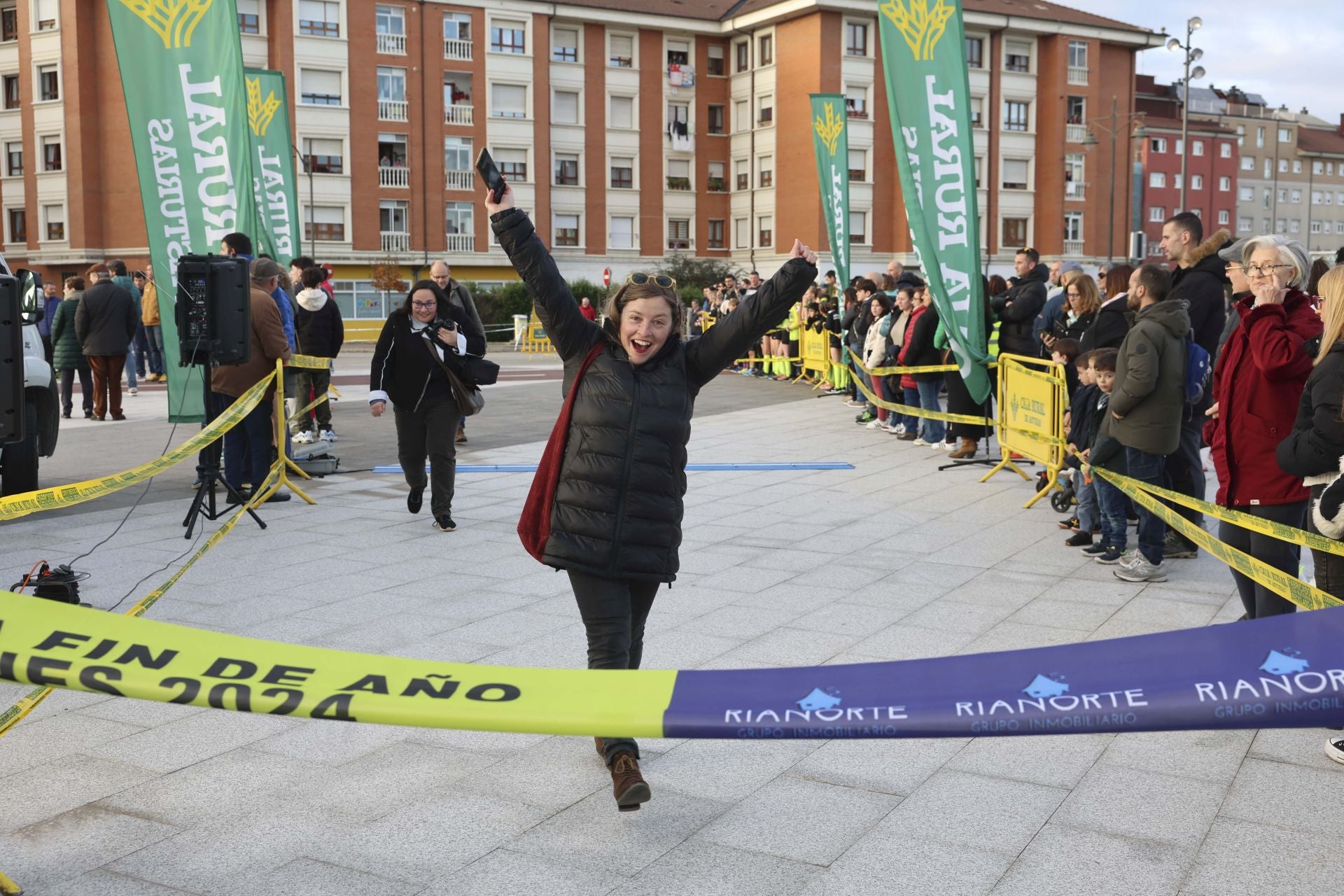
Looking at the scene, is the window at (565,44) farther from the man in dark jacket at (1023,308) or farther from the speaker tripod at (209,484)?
the speaker tripod at (209,484)

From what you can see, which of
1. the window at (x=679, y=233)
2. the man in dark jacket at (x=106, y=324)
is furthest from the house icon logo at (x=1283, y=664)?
the window at (x=679, y=233)

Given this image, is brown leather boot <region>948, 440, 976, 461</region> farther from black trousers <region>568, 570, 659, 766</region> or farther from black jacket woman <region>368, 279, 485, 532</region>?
black trousers <region>568, 570, 659, 766</region>

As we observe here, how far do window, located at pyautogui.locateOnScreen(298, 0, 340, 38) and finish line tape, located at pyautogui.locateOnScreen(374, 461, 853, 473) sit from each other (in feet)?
154

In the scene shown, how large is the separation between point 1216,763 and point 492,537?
5.71m

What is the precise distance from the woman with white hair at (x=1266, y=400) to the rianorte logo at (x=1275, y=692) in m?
2.97

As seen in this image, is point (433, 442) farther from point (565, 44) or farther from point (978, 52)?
point (978, 52)

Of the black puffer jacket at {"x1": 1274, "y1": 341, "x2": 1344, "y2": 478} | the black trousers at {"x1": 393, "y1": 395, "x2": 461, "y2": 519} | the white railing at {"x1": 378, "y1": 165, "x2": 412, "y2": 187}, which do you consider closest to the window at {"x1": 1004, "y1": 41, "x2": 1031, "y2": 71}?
the white railing at {"x1": 378, "y1": 165, "x2": 412, "y2": 187}

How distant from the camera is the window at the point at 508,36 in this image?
57.9 metres

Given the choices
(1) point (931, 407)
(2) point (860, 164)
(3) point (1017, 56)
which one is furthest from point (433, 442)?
(3) point (1017, 56)

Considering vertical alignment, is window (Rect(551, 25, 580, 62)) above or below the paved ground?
above

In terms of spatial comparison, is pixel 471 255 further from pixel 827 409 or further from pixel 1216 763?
pixel 1216 763

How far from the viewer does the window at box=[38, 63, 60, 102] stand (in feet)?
174

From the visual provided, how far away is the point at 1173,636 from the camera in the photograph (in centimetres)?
262

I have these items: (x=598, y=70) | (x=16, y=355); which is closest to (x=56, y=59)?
(x=598, y=70)
